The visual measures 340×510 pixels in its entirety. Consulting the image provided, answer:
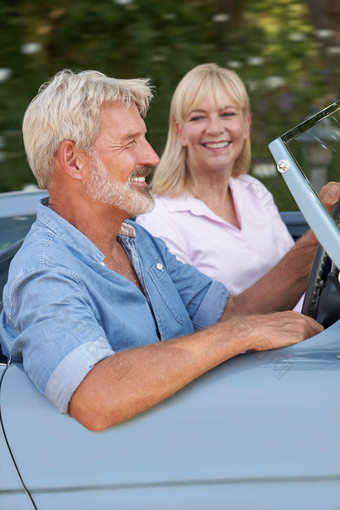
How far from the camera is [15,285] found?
6.43 feet

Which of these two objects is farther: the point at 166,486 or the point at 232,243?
the point at 232,243

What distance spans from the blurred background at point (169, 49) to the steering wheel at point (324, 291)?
2.61 meters

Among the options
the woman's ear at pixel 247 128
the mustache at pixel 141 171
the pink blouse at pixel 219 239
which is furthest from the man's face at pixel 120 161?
the woman's ear at pixel 247 128

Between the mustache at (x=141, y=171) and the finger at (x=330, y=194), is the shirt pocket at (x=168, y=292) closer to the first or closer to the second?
the mustache at (x=141, y=171)

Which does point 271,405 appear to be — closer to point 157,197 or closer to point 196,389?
point 196,389

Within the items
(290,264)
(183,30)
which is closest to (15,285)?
(290,264)

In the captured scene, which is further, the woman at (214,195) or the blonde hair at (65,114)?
the woman at (214,195)

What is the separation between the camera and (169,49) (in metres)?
4.90

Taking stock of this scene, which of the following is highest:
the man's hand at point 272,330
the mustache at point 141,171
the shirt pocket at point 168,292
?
the mustache at point 141,171

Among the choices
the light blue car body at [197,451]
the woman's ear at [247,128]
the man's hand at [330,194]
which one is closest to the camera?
the light blue car body at [197,451]

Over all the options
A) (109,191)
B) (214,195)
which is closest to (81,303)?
(109,191)

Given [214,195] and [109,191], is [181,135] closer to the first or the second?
[214,195]

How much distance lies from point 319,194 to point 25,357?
849 mm

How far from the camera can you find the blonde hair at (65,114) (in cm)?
220
